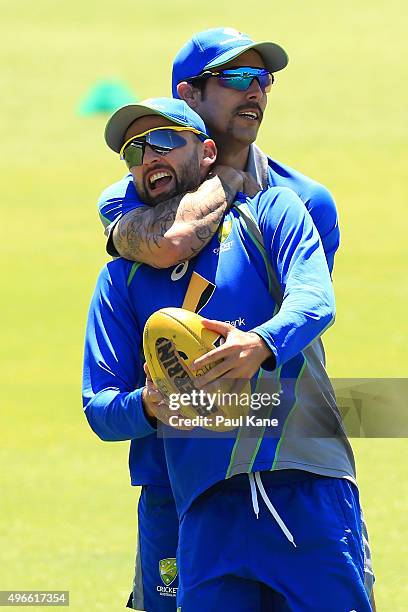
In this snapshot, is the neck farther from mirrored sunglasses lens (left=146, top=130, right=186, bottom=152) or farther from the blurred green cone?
the blurred green cone

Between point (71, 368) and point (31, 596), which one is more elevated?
point (71, 368)

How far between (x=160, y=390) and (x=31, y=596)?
3881 millimetres

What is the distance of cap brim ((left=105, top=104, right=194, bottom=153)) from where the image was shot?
4.70m

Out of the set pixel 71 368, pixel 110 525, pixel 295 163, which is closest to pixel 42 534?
pixel 110 525

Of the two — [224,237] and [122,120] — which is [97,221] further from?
[224,237]

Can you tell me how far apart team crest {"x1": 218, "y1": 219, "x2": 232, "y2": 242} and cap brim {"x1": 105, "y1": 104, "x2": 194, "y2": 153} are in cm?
35

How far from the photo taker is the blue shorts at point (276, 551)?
4.46m

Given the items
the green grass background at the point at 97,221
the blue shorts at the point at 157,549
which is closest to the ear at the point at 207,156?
the blue shorts at the point at 157,549

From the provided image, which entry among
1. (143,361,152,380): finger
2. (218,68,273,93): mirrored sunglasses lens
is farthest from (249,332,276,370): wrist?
(218,68,273,93): mirrored sunglasses lens

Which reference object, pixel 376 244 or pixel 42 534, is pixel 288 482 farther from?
pixel 376 244

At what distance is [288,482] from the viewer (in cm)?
456

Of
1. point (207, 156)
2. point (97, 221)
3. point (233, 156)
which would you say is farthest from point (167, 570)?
point (97, 221)

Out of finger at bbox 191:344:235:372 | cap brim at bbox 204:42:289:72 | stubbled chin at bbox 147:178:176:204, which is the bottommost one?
finger at bbox 191:344:235:372

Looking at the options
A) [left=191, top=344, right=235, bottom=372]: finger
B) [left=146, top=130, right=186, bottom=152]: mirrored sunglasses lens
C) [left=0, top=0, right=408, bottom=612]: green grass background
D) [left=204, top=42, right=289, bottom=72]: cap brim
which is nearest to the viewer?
[left=191, top=344, right=235, bottom=372]: finger
